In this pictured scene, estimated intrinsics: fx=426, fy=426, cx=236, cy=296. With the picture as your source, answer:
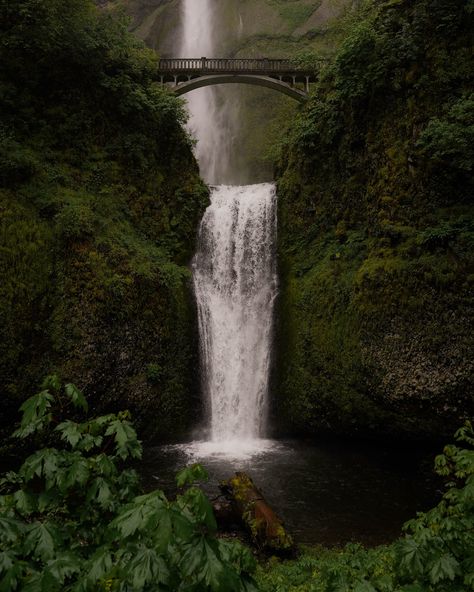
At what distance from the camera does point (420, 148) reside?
35.8 feet

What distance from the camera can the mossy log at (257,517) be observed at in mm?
6766

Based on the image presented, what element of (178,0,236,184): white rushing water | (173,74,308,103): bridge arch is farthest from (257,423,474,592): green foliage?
(178,0,236,184): white rushing water

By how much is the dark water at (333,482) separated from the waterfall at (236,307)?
4.87 feet

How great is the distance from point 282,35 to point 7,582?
38901 mm

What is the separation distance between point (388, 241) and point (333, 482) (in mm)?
6223

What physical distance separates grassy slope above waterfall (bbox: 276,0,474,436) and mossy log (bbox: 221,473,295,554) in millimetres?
4482

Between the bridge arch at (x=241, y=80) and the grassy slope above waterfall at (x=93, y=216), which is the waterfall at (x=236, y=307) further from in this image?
the bridge arch at (x=241, y=80)

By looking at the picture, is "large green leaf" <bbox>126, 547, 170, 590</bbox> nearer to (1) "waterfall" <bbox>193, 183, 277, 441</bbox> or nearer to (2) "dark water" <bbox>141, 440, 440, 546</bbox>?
(2) "dark water" <bbox>141, 440, 440, 546</bbox>

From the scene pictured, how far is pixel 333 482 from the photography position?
9648 millimetres

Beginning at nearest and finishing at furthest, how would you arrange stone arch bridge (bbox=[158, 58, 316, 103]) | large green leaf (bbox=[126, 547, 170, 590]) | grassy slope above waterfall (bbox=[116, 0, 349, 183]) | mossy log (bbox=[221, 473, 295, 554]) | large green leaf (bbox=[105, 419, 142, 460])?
large green leaf (bbox=[126, 547, 170, 590]) → large green leaf (bbox=[105, 419, 142, 460]) → mossy log (bbox=[221, 473, 295, 554]) → stone arch bridge (bbox=[158, 58, 316, 103]) → grassy slope above waterfall (bbox=[116, 0, 349, 183])

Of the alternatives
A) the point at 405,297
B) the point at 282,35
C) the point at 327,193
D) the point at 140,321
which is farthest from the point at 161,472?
the point at 282,35

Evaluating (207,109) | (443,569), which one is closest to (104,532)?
(443,569)

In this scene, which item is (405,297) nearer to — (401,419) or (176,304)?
(401,419)

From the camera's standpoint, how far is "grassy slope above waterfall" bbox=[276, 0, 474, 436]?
977 centimetres
